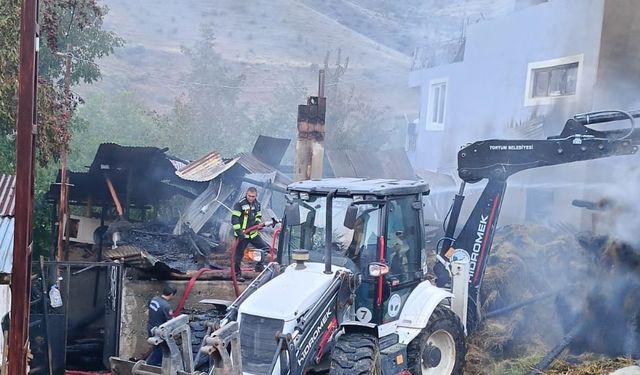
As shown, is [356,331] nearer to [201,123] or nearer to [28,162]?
[28,162]

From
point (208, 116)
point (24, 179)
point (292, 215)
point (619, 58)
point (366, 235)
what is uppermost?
point (619, 58)

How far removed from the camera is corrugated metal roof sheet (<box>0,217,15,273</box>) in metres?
Answer: 8.97

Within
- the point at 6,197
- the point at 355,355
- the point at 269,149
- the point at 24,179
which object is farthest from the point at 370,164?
the point at 24,179

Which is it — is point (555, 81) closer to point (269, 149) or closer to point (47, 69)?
point (269, 149)

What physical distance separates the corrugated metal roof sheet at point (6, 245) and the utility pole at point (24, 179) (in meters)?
5.16

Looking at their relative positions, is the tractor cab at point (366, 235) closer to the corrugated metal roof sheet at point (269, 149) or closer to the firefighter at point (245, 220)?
the firefighter at point (245, 220)

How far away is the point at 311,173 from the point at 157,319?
19.3 feet

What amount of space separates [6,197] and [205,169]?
5.08 metres

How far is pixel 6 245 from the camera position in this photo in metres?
9.20

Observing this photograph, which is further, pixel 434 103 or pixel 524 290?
pixel 434 103

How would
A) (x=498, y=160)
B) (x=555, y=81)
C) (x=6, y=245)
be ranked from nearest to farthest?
(x=498, y=160) < (x=6, y=245) < (x=555, y=81)

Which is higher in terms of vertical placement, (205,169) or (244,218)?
(205,169)

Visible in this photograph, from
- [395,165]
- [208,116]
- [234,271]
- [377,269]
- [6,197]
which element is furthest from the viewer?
[208,116]

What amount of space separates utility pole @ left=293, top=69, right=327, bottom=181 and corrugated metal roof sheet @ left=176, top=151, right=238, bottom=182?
1973 mm
